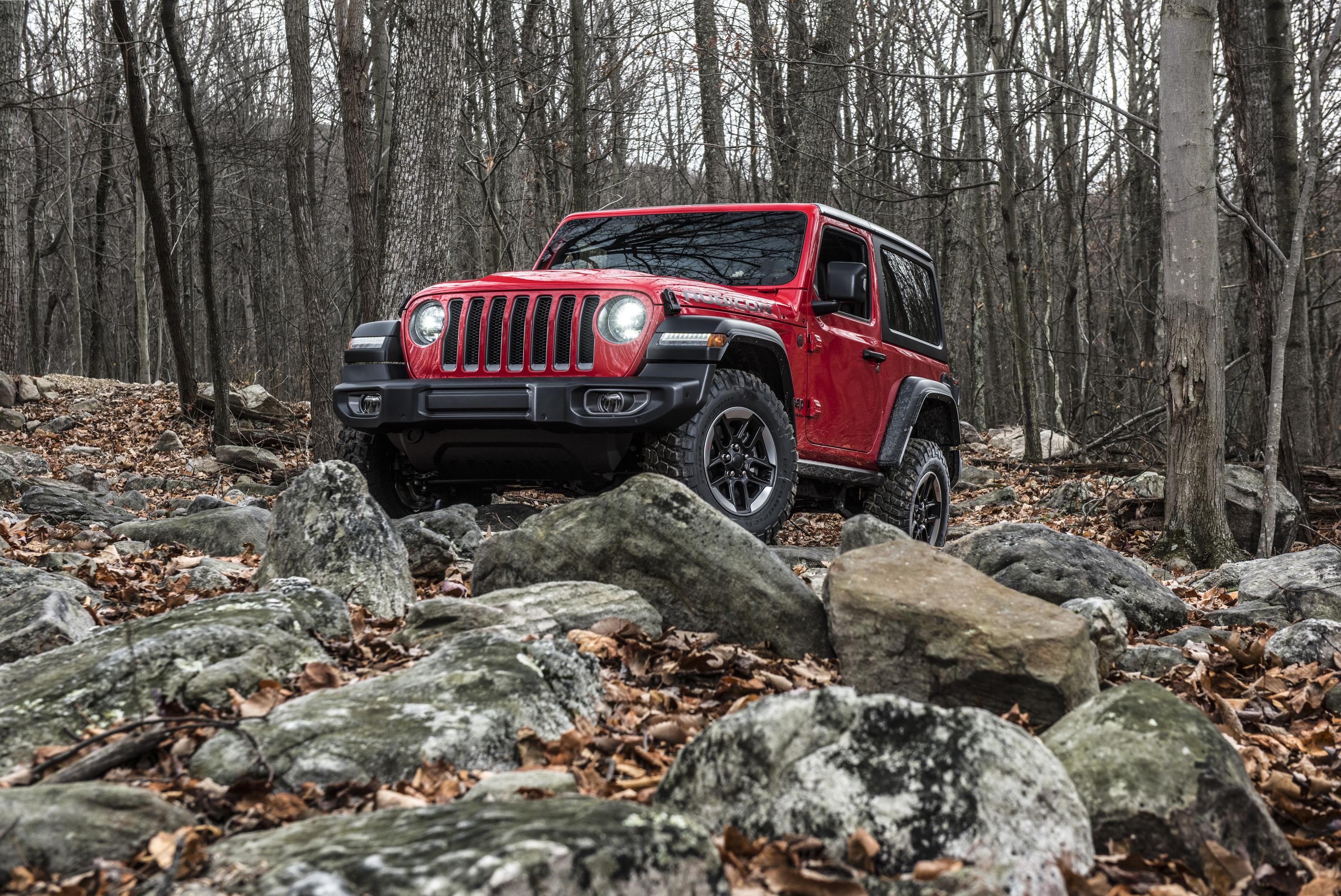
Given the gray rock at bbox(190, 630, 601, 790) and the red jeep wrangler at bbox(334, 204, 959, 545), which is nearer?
the gray rock at bbox(190, 630, 601, 790)

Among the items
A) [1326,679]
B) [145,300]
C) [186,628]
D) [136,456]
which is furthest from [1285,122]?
[145,300]

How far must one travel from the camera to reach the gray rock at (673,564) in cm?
417

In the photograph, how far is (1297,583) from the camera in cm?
567

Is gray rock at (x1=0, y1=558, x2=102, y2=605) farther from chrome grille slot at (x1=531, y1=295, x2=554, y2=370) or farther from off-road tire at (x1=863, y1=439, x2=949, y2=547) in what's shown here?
off-road tire at (x1=863, y1=439, x2=949, y2=547)

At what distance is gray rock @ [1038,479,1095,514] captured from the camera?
36.0 feet

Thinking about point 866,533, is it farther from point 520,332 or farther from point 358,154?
point 358,154

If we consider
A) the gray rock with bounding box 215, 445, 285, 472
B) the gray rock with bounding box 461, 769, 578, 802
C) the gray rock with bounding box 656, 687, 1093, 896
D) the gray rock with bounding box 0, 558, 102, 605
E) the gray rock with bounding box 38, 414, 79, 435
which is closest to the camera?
the gray rock with bounding box 656, 687, 1093, 896

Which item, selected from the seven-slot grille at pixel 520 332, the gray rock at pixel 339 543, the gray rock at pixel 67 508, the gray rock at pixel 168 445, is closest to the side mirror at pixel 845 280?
the seven-slot grille at pixel 520 332

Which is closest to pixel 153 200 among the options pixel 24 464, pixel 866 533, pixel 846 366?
pixel 24 464

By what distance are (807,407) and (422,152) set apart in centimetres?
471

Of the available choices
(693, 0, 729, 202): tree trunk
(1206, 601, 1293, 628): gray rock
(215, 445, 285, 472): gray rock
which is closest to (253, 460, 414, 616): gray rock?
(1206, 601, 1293, 628): gray rock

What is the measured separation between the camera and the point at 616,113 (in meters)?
17.8

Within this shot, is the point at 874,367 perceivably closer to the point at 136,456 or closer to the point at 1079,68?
the point at 136,456

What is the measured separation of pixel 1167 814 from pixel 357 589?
9.73 feet
